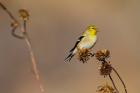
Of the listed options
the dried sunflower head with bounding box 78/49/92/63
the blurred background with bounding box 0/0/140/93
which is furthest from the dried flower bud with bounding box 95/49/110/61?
the blurred background with bounding box 0/0/140/93

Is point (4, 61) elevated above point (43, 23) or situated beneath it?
situated beneath

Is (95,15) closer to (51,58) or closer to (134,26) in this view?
(134,26)

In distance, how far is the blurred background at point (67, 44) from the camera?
9.11 meters

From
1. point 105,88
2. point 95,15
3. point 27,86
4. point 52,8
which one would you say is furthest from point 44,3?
point 105,88

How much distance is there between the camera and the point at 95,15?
508 inches

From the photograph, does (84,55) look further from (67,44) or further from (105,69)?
(67,44)

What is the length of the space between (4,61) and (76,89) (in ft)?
5.38

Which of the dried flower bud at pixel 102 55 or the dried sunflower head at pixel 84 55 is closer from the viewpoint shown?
the dried flower bud at pixel 102 55

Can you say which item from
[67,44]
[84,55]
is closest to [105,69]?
[84,55]

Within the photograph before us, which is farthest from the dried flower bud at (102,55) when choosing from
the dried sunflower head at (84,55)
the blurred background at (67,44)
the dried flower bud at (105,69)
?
the blurred background at (67,44)

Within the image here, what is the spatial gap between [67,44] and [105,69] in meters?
8.34

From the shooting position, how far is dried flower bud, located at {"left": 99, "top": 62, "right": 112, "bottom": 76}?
2.55 metres

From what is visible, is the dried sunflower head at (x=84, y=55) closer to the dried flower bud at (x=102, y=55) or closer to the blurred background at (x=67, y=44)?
the dried flower bud at (x=102, y=55)

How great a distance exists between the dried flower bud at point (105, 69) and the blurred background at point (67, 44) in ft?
15.2
